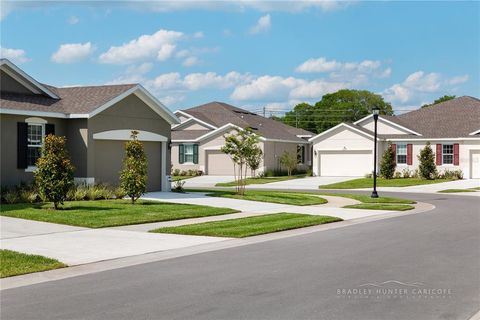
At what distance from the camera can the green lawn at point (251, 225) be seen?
1622 centimetres

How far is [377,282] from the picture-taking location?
9.78 m

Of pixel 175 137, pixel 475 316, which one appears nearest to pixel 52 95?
pixel 475 316

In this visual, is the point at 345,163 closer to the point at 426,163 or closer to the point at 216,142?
the point at 426,163

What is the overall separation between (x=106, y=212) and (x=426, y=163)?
3093 centimetres

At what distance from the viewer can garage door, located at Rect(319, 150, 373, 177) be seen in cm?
4962

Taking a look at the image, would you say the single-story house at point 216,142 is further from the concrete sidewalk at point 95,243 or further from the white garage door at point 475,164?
the concrete sidewalk at point 95,243

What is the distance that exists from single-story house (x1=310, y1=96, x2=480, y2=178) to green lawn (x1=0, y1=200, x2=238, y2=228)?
29.4 m

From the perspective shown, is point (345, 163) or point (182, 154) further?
point (182, 154)

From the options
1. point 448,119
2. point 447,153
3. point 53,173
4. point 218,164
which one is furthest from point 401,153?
point 53,173

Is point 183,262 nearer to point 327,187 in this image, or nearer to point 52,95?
point 52,95


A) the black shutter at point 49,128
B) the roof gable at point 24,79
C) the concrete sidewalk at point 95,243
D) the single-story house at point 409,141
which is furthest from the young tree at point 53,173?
the single-story house at point 409,141

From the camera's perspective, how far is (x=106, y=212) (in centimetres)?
1972

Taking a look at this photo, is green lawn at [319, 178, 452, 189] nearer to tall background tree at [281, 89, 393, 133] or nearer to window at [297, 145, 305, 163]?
window at [297, 145, 305, 163]

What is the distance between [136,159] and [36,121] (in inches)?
201
